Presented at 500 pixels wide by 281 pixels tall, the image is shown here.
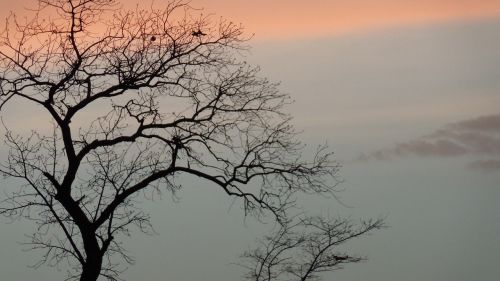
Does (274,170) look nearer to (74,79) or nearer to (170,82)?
(170,82)

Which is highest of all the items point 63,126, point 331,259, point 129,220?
point 63,126

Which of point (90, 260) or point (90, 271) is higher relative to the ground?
point (90, 260)

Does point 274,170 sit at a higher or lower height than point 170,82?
lower

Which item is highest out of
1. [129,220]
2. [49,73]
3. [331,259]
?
[49,73]

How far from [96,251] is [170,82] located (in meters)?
3.45

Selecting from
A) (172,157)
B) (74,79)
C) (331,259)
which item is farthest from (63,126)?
(331,259)

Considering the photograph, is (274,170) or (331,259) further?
(331,259)

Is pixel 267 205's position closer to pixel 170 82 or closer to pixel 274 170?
pixel 274 170

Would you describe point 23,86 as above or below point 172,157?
above

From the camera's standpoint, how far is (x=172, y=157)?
12.2 m

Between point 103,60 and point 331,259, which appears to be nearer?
point 103,60

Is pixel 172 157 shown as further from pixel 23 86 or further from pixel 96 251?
pixel 23 86

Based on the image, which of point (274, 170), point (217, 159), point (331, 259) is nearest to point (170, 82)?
point (217, 159)

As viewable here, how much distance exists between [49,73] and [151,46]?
1937 mm
